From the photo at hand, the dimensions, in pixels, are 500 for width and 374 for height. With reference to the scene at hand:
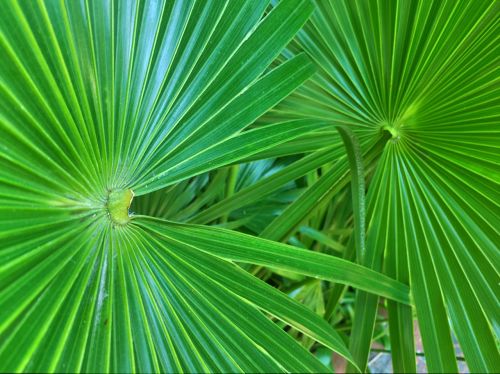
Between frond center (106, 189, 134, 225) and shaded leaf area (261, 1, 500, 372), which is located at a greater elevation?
shaded leaf area (261, 1, 500, 372)

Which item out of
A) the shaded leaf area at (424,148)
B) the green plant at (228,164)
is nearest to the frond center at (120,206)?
the green plant at (228,164)

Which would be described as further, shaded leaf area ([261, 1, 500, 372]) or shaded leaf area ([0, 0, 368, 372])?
shaded leaf area ([261, 1, 500, 372])

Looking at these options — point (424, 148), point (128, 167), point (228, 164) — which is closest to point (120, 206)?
point (128, 167)

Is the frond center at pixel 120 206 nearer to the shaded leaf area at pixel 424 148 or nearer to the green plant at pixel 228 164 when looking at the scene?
the green plant at pixel 228 164

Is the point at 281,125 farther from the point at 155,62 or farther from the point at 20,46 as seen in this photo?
the point at 20,46

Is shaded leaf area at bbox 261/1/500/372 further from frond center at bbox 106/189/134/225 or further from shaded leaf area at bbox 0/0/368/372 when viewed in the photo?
frond center at bbox 106/189/134/225

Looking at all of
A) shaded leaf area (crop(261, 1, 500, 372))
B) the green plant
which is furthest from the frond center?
shaded leaf area (crop(261, 1, 500, 372))

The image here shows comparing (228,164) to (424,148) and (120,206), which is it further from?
(424,148)
